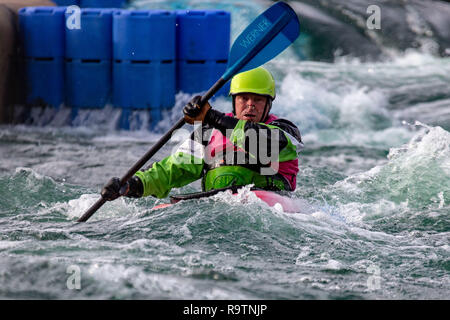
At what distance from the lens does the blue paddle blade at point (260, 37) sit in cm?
506

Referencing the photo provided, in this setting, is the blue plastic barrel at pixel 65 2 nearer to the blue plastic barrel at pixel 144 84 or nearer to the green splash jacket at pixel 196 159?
the blue plastic barrel at pixel 144 84

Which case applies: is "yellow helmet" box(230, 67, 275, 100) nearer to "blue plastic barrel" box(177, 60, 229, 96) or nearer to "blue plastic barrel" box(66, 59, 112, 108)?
"blue plastic barrel" box(177, 60, 229, 96)

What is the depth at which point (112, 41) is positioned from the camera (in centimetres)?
940

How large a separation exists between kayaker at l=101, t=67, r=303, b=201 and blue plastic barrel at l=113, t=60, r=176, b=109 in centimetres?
395

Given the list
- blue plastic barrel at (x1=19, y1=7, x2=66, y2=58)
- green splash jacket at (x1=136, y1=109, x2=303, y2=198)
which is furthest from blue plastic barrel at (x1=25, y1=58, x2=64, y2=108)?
green splash jacket at (x1=136, y1=109, x2=303, y2=198)

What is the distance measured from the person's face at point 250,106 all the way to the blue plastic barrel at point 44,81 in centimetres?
480

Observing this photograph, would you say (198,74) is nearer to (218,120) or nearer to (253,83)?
(253,83)

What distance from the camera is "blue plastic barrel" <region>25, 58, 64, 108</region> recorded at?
9562 millimetres

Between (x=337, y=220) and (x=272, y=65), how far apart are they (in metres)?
7.43

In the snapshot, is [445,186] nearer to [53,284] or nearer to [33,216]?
[33,216]

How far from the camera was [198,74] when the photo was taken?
923 cm

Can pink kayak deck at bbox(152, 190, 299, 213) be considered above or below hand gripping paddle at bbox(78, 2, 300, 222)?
below

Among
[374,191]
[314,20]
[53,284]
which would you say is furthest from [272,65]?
[53,284]

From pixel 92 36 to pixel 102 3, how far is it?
280cm
